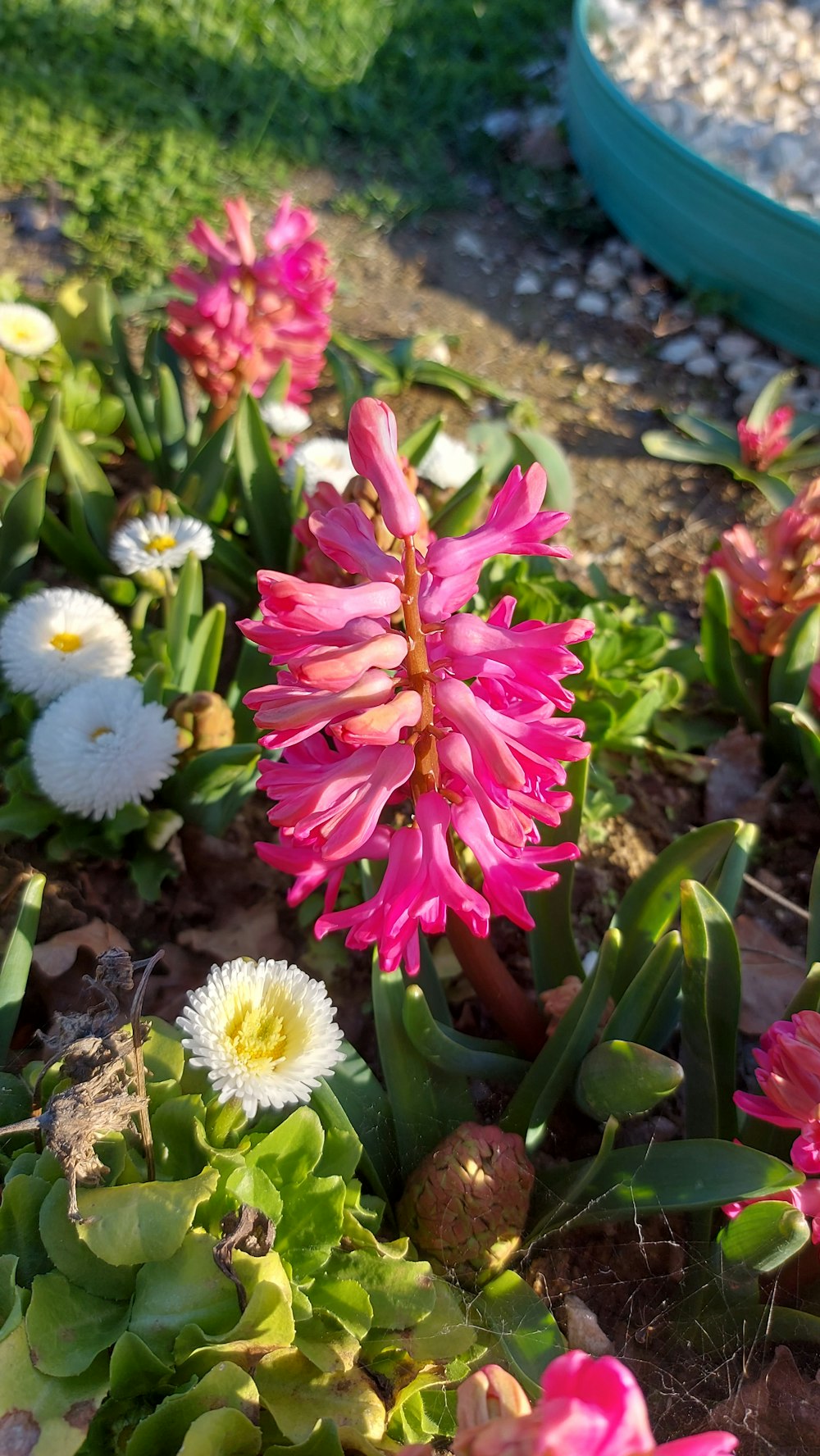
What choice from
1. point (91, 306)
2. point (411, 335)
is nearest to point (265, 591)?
point (91, 306)

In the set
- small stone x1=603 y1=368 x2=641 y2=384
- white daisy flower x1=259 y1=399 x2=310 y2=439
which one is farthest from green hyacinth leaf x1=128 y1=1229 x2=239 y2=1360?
small stone x1=603 y1=368 x2=641 y2=384

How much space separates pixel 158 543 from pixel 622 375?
6.22 ft

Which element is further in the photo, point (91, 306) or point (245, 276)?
point (91, 306)

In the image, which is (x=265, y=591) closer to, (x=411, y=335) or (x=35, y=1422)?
(x=35, y=1422)

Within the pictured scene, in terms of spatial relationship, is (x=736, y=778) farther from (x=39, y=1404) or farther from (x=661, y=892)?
(x=39, y=1404)

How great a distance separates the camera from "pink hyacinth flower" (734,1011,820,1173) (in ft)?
3.82

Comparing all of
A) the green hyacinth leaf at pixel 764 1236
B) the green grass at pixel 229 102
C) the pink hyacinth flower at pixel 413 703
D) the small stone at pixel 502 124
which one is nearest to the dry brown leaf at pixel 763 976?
the green hyacinth leaf at pixel 764 1236

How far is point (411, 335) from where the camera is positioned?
3354 millimetres

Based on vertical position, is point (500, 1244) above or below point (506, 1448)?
below

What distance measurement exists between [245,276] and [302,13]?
10.4ft

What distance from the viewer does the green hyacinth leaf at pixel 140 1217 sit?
1.07 m

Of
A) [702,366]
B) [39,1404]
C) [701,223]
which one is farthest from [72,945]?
[701,223]

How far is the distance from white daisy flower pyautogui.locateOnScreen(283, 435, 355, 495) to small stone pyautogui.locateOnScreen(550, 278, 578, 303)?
1703mm

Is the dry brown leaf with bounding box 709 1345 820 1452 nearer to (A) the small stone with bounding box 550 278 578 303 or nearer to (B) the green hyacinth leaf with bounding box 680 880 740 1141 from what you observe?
(B) the green hyacinth leaf with bounding box 680 880 740 1141
